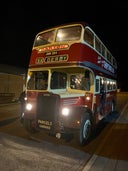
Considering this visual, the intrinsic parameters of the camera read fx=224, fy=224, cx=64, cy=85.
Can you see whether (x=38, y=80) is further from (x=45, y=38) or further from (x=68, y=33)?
(x=68, y=33)

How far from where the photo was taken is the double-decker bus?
7.12m

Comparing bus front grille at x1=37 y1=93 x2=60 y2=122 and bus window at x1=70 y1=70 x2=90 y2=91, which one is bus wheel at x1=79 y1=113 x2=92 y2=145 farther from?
bus window at x1=70 y1=70 x2=90 y2=91

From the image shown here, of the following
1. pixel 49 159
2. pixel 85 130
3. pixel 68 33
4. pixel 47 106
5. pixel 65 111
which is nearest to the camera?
pixel 49 159

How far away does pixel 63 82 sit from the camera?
8.85m

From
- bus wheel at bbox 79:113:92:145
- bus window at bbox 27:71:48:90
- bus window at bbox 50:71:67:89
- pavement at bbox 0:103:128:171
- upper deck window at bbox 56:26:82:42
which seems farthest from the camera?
bus window at bbox 50:71:67:89

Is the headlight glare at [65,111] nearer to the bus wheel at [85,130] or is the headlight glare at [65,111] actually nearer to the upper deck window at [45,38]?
the bus wheel at [85,130]

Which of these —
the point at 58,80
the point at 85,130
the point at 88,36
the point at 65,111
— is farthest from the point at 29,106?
the point at 88,36

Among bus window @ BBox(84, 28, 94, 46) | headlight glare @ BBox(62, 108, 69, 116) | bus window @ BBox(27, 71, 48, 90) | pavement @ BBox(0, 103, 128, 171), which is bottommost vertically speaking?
pavement @ BBox(0, 103, 128, 171)

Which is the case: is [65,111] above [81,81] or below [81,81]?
below

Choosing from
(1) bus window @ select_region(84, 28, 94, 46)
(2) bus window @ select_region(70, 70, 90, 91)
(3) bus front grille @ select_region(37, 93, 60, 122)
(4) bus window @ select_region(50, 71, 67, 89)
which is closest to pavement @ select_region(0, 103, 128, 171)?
(3) bus front grille @ select_region(37, 93, 60, 122)

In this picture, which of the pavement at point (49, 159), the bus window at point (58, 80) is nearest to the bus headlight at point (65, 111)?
the pavement at point (49, 159)

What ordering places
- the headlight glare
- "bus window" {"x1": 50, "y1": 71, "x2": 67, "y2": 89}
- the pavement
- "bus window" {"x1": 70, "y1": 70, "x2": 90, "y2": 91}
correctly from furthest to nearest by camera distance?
"bus window" {"x1": 70, "y1": 70, "x2": 90, "y2": 91} → "bus window" {"x1": 50, "y1": 71, "x2": 67, "y2": 89} → the headlight glare → the pavement

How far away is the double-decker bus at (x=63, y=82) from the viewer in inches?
280

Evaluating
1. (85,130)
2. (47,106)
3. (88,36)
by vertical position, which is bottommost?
(85,130)
